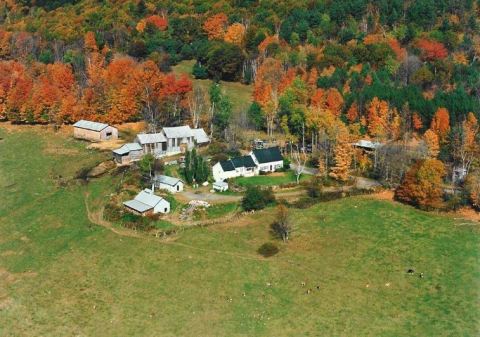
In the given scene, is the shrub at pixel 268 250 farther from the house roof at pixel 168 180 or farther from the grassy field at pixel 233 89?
the grassy field at pixel 233 89

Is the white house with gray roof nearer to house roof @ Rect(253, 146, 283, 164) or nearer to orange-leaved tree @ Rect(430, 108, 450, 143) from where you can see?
house roof @ Rect(253, 146, 283, 164)

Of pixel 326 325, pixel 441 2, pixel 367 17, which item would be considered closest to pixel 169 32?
pixel 367 17

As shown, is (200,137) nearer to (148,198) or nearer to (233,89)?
(148,198)

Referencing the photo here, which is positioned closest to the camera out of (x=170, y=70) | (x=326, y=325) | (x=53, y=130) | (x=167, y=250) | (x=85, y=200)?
(x=326, y=325)

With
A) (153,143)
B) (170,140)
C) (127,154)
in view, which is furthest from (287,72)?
(127,154)

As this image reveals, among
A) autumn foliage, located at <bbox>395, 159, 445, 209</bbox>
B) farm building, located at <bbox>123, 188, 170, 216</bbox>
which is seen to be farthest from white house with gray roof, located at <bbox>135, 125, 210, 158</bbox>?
autumn foliage, located at <bbox>395, 159, 445, 209</bbox>

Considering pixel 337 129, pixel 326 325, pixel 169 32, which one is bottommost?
pixel 326 325

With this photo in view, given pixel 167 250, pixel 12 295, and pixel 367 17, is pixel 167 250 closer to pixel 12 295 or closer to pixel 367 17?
pixel 12 295
